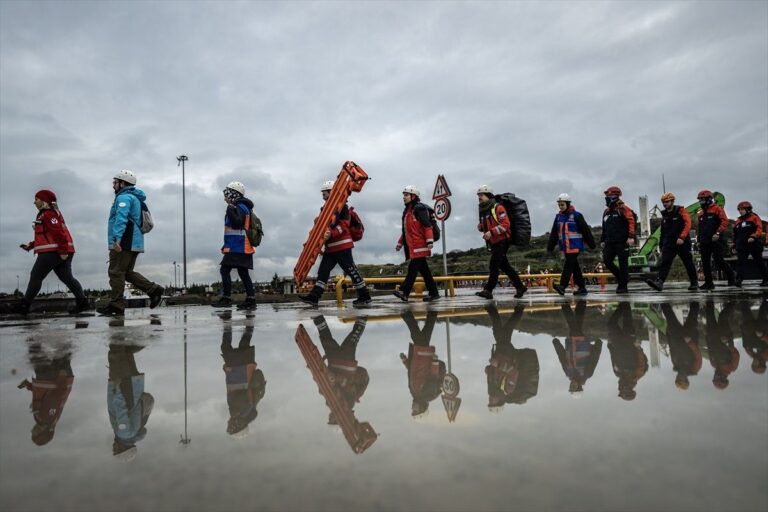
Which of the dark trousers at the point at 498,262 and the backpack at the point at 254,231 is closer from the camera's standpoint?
the backpack at the point at 254,231

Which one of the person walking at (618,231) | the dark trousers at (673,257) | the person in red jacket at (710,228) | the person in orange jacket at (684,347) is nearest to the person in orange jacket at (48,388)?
the person in orange jacket at (684,347)

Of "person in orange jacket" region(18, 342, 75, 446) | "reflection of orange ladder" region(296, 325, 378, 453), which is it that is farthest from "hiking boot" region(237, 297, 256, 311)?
"reflection of orange ladder" region(296, 325, 378, 453)

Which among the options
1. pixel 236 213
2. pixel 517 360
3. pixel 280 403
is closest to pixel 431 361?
pixel 517 360

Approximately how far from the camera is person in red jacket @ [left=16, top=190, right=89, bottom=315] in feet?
24.9

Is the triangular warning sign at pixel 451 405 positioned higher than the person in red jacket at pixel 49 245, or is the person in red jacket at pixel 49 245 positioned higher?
the person in red jacket at pixel 49 245

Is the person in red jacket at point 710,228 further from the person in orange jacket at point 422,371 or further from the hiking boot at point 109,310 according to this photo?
the hiking boot at point 109,310

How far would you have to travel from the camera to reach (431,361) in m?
2.85

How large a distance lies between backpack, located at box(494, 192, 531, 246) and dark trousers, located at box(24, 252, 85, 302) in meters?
7.33

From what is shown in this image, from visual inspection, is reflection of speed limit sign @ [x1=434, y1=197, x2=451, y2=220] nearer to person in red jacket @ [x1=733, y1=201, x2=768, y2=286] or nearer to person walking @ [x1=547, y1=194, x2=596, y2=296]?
person walking @ [x1=547, y1=194, x2=596, y2=296]

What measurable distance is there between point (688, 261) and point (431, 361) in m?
10.1

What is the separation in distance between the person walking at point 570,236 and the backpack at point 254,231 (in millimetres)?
5501

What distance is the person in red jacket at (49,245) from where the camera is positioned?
299 inches

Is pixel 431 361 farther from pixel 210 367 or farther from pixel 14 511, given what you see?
pixel 14 511

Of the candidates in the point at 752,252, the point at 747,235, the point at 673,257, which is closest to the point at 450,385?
the point at 673,257
